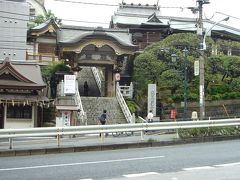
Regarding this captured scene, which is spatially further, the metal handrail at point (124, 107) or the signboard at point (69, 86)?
the metal handrail at point (124, 107)

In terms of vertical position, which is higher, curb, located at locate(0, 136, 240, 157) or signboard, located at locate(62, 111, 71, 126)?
signboard, located at locate(62, 111, 71, 126)

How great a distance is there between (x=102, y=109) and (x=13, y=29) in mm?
13931

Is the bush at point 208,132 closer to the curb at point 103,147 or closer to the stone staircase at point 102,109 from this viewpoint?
the curb at point 103,147

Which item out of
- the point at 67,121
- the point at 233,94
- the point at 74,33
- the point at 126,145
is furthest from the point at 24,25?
the point at 126,145

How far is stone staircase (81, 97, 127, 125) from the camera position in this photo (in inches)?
1217

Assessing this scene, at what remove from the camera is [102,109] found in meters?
32.8

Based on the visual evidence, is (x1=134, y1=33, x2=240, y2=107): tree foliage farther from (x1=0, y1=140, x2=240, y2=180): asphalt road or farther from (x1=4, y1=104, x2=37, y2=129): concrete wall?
(x1=0, y1=140, x2=240, y2=180): asphalt road

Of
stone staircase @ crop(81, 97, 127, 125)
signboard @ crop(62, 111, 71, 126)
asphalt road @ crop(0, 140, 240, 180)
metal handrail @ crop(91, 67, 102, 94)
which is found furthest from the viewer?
metal handrail @ crop(91, 67, 102, 94)

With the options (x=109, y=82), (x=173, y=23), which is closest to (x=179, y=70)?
(x=109, y=82)

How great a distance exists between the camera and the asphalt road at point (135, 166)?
33.3ft

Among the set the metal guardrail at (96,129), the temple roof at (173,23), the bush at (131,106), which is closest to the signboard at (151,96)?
the bush at (131,106)

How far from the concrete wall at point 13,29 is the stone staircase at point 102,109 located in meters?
10.4

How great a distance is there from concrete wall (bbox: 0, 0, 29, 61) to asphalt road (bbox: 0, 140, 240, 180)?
2634 centimetres

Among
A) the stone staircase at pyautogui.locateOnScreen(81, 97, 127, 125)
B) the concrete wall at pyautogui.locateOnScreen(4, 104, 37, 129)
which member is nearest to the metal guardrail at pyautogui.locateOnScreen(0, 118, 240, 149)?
the stone staircase at pyautogui.locateOnScreen(81, 97, 127, 125)
